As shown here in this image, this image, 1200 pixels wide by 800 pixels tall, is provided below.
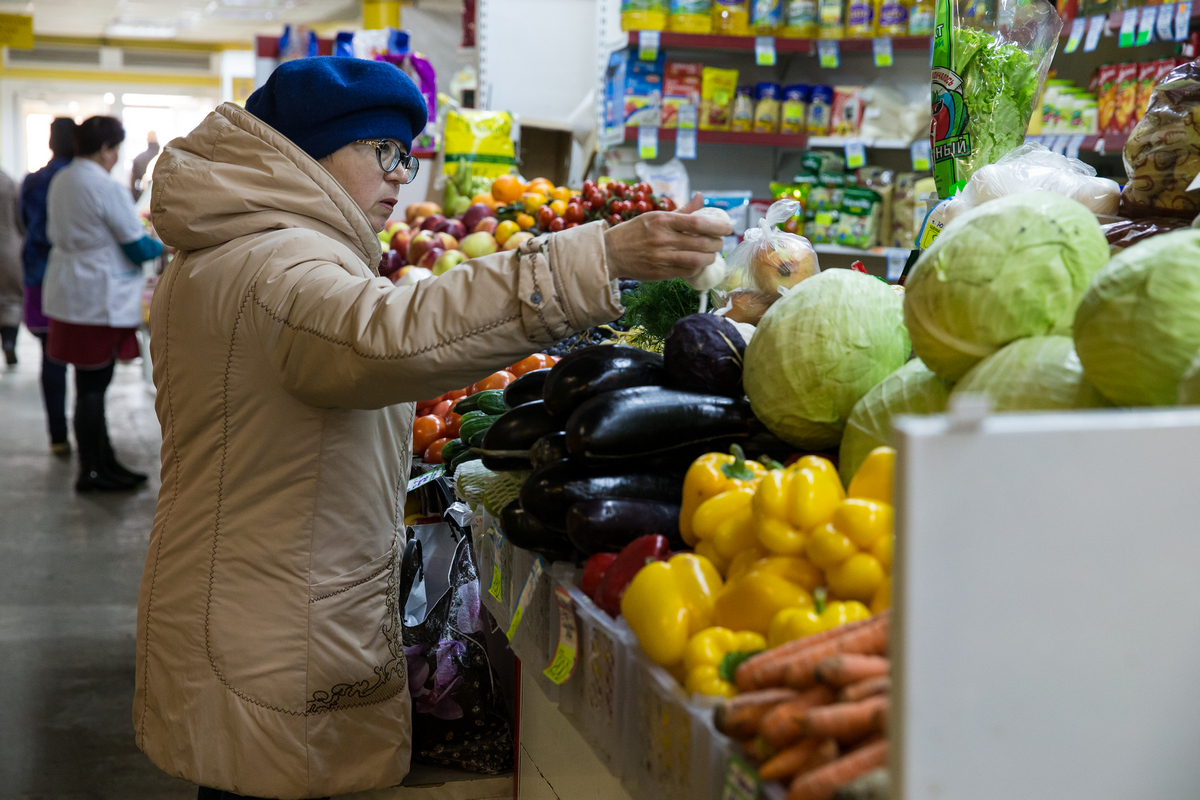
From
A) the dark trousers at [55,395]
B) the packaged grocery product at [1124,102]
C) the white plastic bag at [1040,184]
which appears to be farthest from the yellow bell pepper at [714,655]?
the dark trousers at [55,395]

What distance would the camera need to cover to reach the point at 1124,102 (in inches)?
146

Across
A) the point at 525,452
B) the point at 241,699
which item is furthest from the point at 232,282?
the point at 241,699

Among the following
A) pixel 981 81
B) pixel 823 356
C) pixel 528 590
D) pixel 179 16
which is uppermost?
pixel 179 16

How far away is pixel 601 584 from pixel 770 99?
4.27 m

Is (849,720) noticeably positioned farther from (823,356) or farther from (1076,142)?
(1076,142)

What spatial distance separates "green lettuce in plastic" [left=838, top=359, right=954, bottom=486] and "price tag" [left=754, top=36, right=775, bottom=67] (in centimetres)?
381

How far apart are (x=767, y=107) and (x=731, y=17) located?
0.47m

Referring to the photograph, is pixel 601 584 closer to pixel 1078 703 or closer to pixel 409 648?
pixel 1078 703

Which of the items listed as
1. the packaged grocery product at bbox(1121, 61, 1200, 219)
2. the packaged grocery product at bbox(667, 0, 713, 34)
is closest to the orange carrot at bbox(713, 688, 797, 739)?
the packaged grocery product at bbox(1121, 61, 1200, 219)

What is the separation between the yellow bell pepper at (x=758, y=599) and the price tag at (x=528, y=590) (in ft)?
1.31

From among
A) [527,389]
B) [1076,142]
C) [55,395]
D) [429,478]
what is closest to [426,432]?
[429,478]

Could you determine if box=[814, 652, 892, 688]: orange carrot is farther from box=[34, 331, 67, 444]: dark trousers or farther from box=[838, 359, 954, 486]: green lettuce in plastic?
box=[34, 331, 67, 444]: dark trousers

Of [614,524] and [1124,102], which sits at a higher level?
[1124,102]

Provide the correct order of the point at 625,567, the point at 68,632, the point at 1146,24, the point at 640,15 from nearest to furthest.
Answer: the point at 625,567 < the point at 1146,24 < the point at 68,632 < the point at 640,15
